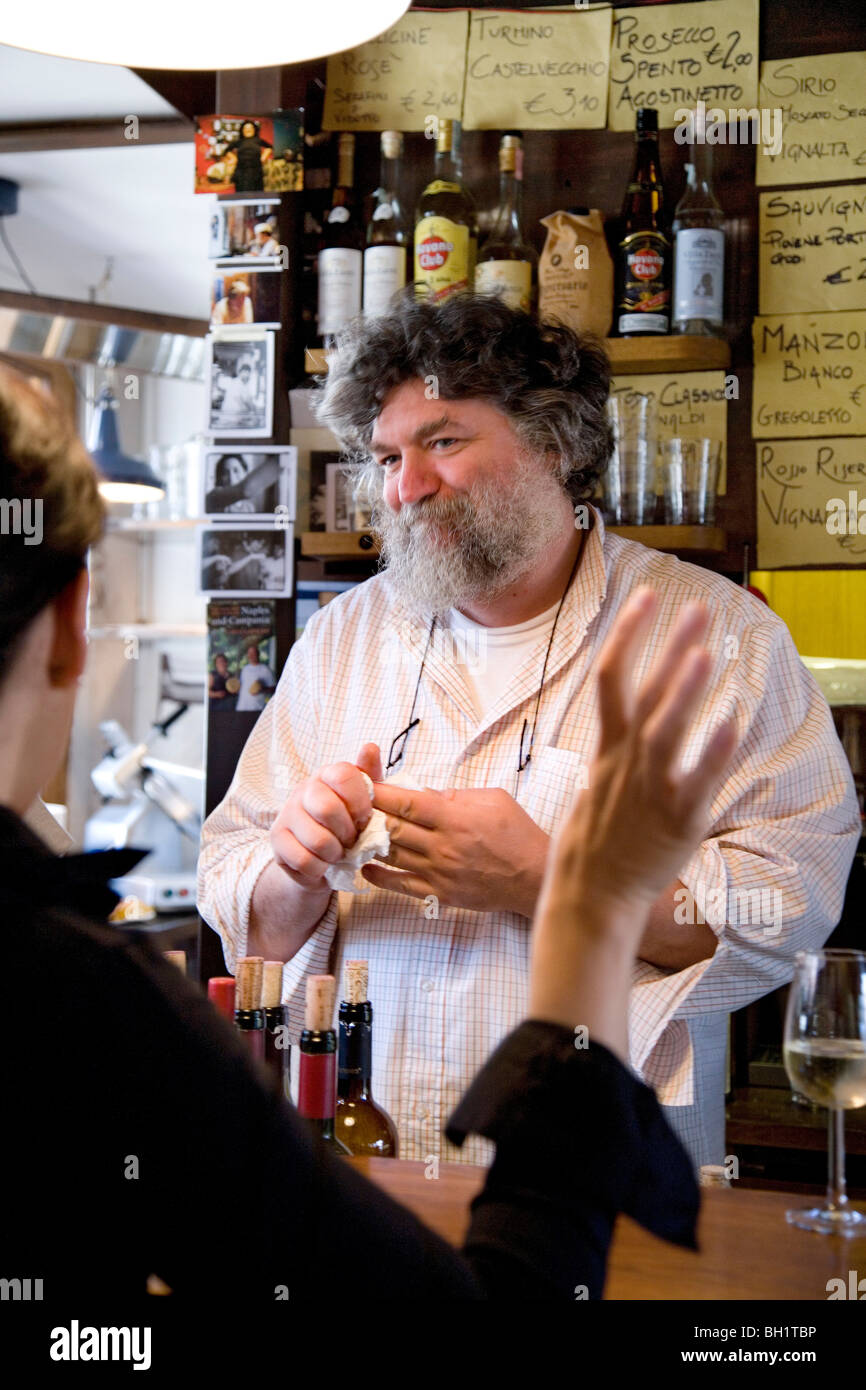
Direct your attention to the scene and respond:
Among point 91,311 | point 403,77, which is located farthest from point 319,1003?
point 91,311

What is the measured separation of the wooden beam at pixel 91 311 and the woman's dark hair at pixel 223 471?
258 centimetres

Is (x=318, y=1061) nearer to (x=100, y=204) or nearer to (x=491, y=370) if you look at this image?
(x=491, y=370)

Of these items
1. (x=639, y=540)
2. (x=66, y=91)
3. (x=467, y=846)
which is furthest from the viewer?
(x=66, y=91)

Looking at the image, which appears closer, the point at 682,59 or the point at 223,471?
the point at 682,59

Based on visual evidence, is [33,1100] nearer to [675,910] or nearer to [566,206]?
[675,910]

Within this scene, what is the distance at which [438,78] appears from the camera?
2490 millimetres

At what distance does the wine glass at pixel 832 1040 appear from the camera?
104 cm

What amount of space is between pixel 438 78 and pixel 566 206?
36 cm

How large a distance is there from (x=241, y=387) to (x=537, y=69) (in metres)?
0.82

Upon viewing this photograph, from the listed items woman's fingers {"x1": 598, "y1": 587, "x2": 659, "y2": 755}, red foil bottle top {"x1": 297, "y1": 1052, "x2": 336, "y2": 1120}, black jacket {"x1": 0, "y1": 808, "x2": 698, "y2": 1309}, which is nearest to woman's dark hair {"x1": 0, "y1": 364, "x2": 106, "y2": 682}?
black jacket {"x1": 0, "y1": 808, "x2": 698, "y2": 1309}

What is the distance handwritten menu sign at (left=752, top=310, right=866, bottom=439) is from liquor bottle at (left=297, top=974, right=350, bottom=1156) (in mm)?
1552

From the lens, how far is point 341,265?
2430 millimetres

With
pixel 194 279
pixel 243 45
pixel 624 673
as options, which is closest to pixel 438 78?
pixel 243 45

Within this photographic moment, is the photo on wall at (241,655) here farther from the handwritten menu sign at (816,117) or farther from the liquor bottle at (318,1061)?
the liquor bottle at (318,1061)
